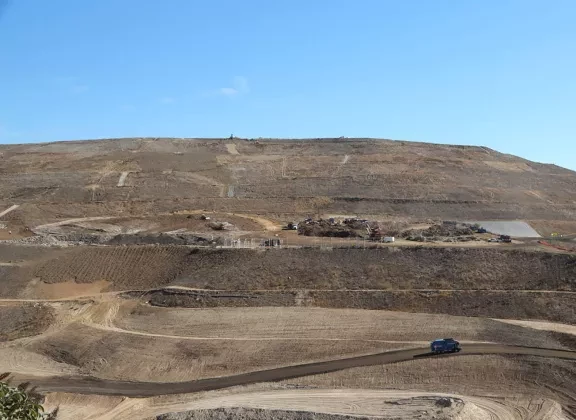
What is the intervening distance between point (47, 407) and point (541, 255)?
45900mm

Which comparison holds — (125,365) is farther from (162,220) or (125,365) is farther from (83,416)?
(162,220)

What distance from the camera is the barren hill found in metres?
88.8

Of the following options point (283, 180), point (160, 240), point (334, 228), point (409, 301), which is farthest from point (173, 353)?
point (283, 180)

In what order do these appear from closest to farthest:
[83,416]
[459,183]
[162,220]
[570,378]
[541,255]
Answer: [83,416] < [570,378] < [541,255] < [162,220] < [459,183]

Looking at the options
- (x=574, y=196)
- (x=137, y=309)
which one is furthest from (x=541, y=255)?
(x=574, y=196)

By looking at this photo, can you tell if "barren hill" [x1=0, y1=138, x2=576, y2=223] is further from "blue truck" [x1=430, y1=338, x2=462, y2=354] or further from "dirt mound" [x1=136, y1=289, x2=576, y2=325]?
"blue truck" [x1=430, y1=338, x2=462, y2=354]

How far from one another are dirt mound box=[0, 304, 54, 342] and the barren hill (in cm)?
3507

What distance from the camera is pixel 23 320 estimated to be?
149 ft

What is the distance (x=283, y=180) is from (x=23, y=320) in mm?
63526

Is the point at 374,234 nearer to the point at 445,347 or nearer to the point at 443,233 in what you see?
the point at 443,233

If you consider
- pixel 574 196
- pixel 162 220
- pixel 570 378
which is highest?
pixel 574 196

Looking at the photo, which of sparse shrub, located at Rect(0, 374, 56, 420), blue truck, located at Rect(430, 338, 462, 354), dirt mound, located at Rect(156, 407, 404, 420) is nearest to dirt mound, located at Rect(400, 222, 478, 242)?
blue truck, located at Rect(430, 338, 462, 354)

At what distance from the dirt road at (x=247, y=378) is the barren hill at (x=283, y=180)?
49652 mm

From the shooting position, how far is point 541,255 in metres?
55.9
